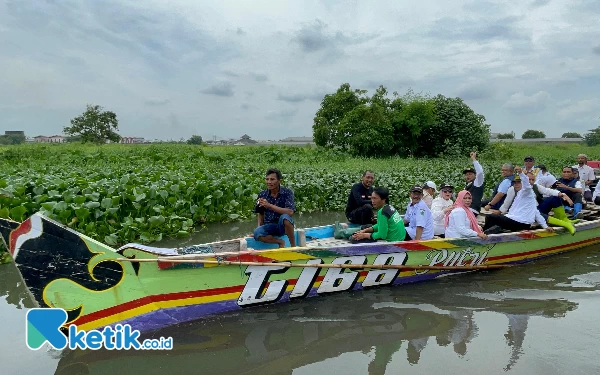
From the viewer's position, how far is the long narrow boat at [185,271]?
13.8ft

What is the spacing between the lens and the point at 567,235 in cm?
783

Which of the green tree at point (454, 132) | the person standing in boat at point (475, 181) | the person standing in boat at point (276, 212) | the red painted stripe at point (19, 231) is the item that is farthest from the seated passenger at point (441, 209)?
the green tree at point (454, 132)

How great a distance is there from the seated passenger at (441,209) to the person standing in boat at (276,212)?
2.60 m

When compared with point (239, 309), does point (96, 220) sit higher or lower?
higher

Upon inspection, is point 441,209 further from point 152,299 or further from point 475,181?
point 152,299

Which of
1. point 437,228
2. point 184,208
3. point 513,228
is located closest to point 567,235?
point 513,228

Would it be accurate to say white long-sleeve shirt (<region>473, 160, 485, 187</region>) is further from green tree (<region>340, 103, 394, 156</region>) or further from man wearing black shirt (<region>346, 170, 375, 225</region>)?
green tree (<region>340, 103, 394, 156</region>)

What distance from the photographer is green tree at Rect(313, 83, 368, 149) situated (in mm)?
27328

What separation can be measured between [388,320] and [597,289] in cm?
333

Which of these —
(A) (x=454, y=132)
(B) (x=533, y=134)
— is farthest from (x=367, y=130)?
(B) (x=533, y=134)

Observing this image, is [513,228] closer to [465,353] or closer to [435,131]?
[465,353]

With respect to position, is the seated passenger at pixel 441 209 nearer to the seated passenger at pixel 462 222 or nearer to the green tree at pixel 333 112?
the seated passenger at pixel 462 222

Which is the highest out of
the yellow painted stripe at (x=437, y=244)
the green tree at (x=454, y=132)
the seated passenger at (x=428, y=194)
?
the green tree at (x=454, y=132)

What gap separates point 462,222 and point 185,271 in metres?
4.14
